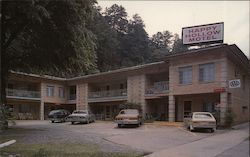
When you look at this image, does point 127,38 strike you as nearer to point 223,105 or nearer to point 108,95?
point 108,95

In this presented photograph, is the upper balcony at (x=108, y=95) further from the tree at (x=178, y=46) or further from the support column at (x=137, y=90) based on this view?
the tree at (x=178, y=46)

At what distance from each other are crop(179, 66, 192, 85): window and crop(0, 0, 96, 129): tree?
11.0 metres

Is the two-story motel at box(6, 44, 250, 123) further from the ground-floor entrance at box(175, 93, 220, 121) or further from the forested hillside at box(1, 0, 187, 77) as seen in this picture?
the forested hillside at box(1, 0, 187, 77)

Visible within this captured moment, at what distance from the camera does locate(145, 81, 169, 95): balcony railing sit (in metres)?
37.8

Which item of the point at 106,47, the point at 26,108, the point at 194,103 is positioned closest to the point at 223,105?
the point at 194,103

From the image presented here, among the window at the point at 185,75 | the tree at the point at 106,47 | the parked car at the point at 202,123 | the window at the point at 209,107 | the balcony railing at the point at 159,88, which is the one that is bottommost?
the parked car at the point at 202,123

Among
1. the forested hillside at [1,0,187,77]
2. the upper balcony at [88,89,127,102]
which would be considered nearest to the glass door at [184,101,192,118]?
the upper balcony at [88,89,127,102]

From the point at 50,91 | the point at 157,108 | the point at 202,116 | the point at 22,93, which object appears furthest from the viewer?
the point at 50,91

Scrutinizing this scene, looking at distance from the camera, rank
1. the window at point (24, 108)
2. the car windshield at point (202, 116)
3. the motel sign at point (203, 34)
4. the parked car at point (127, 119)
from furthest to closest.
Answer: the window at point (24, 108)
the motel sign at point (203, 34)
the parked car at point (127, 119)
the car windshield at point (202, 116)

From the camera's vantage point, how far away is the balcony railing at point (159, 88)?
37781mm

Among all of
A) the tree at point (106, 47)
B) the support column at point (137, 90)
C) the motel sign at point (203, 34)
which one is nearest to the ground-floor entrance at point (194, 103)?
the support column at point (137, 90)

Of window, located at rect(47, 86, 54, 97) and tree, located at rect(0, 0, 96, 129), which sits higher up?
tree, located at rect(0, 0, 96, 129)

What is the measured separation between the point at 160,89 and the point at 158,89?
36 centimetres

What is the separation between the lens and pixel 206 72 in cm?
3331
